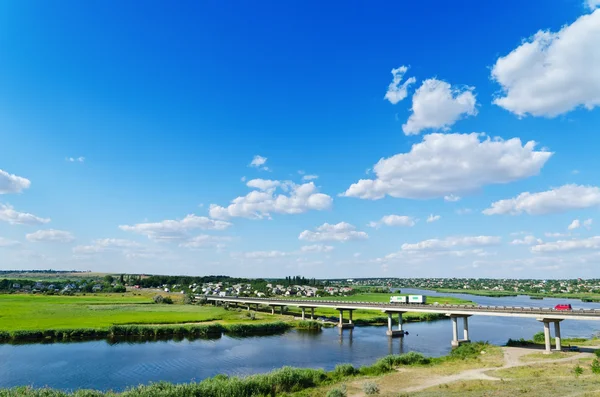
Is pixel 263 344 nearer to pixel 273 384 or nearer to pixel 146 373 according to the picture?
pixel 146 373

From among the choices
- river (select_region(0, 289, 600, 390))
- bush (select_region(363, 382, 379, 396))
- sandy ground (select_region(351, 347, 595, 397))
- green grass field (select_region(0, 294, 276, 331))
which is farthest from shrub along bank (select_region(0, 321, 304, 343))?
bush (select_region(363, 382, 379, 396))

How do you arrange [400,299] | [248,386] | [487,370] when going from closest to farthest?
1. [248,386]
2. [487,370]
3. [400,299]

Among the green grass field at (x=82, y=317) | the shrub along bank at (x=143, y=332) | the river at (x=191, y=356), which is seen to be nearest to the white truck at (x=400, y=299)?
the river at (x=191, y=356)

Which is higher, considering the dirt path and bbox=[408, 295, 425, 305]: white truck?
bbox=[408, 295, 425, 305]: white truck


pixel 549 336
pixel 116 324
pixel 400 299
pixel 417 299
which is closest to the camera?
pixel 549 336

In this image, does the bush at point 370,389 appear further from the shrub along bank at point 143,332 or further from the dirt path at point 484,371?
the shrub along bank at point 143,332


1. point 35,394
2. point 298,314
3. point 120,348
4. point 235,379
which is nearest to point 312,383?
point 235,379

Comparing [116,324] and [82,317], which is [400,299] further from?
[82,317]

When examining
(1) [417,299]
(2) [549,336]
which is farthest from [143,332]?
(2) [549,336]

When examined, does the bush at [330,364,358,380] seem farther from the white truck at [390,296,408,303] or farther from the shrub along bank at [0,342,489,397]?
the white truck at [390,296,408,303]
